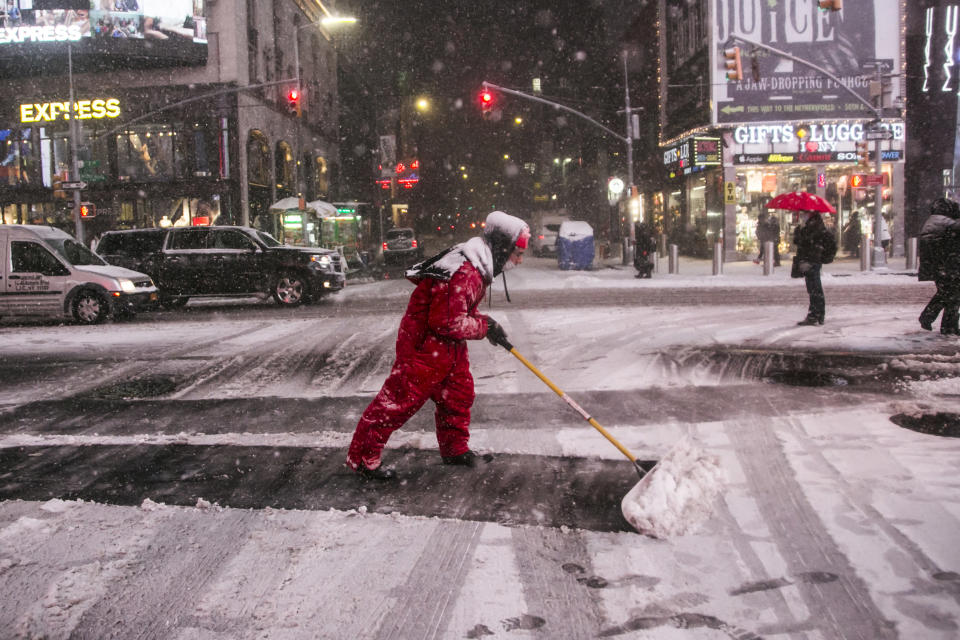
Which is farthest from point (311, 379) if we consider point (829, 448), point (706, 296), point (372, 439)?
point (706, 296)

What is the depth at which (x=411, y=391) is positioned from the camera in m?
4.38

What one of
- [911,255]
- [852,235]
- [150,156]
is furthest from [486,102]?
[150,156]

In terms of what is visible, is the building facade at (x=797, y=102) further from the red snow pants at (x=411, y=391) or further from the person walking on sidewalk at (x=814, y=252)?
the red snow pants at (x=411, y=391)

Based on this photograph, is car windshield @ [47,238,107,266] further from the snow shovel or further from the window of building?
→ the window of building

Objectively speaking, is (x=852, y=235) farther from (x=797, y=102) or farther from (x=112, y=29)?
(x=112, y=29)

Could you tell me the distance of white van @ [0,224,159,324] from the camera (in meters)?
14.1

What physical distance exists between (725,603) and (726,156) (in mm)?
28439

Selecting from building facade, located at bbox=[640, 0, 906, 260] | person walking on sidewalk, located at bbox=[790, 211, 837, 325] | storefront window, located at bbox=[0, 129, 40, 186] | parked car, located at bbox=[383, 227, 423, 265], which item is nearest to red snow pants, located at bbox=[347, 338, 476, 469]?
person walking on sidewalk, located at bbox=[790, 211, 837, 325]

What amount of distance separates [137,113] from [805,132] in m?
29.5

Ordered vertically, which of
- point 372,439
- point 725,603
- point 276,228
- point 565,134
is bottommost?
point 725,603

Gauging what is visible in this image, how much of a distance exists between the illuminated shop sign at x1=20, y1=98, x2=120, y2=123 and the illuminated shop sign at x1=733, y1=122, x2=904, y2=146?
28.8 m

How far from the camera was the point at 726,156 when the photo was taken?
29.0 metres

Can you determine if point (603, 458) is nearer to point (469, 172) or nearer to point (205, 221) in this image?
point (205, 221)

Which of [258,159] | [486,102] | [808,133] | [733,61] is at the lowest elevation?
[808,133]
